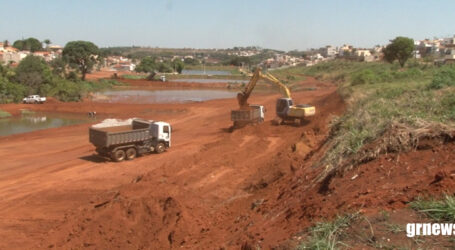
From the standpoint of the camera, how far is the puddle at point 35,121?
35.3m

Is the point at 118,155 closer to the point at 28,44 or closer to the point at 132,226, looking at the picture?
the point at 132,226

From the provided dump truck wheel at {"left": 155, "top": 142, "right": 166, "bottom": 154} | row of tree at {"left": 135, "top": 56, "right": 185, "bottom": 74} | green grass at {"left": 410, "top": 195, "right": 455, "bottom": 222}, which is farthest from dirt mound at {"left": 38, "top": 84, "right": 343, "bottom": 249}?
row of tree at {"left": 135, "top": 56, "right": 185, "bottom": 74}

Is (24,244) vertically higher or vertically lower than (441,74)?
lower

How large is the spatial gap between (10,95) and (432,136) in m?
51.4

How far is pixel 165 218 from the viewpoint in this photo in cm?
1115

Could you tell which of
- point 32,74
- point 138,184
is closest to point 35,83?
point 32,74

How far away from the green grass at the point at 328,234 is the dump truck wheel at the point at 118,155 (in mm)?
15691

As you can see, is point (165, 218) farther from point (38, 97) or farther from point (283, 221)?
point (38, 97)

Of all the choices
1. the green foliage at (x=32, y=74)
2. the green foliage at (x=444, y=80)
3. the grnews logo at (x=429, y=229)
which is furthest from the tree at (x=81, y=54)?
the grnews logo at (x=429, y=229)

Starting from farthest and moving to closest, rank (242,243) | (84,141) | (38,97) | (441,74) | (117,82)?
(117,82)
(38,97)
(84,141)
(441,74)
(242,243)

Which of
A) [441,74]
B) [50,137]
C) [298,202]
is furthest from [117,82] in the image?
[298,202]

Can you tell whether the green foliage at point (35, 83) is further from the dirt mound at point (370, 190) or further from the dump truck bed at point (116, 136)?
the dirt mound at point (370, 190)

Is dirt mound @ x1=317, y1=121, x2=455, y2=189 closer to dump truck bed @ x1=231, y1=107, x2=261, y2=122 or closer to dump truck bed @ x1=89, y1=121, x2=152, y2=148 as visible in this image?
dump truck bed @ x1=89, y1=121, x2=152, y2=148

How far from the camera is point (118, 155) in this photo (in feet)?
67.0
